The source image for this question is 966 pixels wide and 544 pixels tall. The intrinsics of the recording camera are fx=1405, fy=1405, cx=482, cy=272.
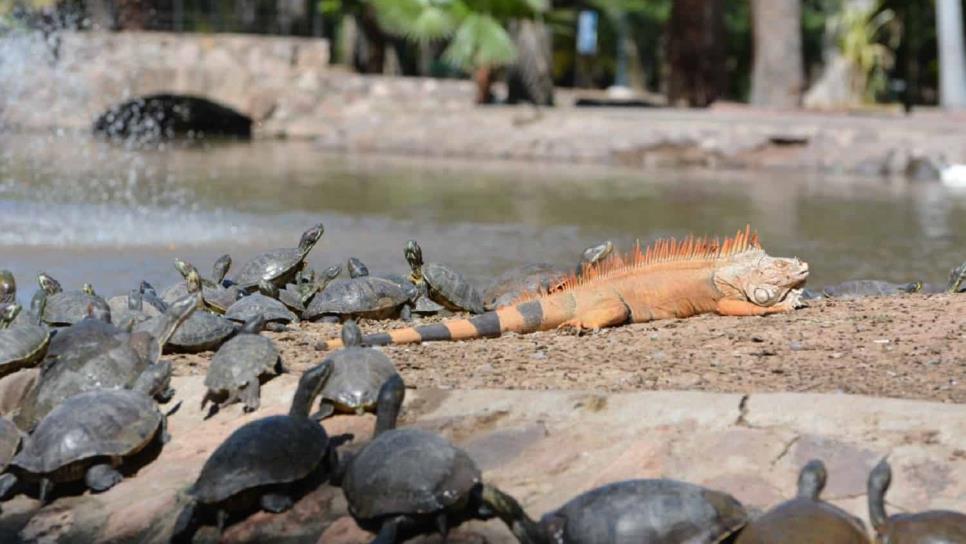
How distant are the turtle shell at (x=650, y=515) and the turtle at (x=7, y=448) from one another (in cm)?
213

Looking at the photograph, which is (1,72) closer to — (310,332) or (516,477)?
(310,332)

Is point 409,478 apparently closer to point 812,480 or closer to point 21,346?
point 812,480

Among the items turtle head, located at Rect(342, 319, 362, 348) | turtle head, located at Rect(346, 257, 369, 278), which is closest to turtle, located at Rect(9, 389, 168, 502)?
turtle head, located at Rect(342, 319, 362, 348)

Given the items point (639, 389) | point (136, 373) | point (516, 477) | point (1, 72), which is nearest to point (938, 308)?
point (639, 389)

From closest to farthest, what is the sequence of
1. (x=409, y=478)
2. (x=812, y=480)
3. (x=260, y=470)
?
1. (x=812, y=480)
2. (x=409, y=478)
3. (x=260, y=470)

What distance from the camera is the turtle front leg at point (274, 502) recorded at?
4.98 m

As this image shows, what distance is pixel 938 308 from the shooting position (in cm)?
699

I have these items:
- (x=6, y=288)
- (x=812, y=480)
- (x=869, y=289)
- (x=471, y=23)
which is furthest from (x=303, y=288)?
(x=471, y=23)

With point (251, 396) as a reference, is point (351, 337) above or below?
above

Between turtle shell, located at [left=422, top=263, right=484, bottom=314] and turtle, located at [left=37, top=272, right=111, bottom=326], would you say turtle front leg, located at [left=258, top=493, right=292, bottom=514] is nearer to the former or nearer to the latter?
turtle, located at [left=37, top=272, right=111, bottom=326]

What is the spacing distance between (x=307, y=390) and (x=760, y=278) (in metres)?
2.57

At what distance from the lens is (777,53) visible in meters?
28.6

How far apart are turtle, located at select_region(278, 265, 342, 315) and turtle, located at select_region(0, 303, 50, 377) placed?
1509 mm

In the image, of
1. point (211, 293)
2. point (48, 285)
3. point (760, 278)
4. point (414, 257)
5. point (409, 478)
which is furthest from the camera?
point (414, 257)
